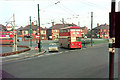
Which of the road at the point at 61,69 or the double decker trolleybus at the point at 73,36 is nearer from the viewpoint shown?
the road at the point at 61,69

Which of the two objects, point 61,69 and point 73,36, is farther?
point 73,36

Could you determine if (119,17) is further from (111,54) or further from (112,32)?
(111,54)

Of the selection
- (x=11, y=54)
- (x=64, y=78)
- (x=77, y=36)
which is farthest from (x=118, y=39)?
(x=77, y=36)

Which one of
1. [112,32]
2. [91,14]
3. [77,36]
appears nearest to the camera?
[112,32]

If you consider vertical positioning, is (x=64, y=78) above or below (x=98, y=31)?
below

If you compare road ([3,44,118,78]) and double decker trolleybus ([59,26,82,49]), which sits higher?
double decker trolleybus ([59,26,82,49])

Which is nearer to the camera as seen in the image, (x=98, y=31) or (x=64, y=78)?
(x=64, y=78)

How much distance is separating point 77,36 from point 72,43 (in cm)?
171

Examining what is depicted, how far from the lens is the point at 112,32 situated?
516 centimetres

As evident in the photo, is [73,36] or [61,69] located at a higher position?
[73,36]

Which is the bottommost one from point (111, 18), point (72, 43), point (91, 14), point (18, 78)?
point (18, 78)

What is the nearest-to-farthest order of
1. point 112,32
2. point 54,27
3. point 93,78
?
point 112,32 < point 93,78 < point 54,27

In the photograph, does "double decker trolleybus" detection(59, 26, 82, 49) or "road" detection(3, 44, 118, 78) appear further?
"double decker trolleybus" detection(59, 26, 82, 49)

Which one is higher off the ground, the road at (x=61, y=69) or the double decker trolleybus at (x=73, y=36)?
the double decker trolleybus at (x=73, y=36)
